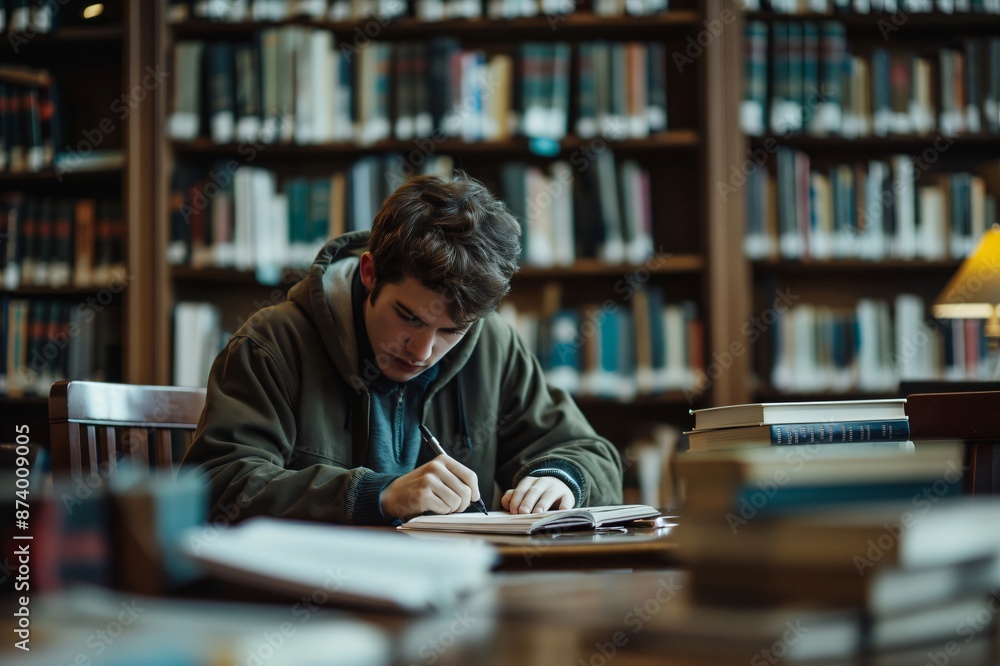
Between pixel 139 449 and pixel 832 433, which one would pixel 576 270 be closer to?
pixel 139 449

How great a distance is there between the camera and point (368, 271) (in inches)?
59.6

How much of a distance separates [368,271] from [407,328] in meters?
0.14

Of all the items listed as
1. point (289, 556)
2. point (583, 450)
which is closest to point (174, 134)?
point (583, 450)

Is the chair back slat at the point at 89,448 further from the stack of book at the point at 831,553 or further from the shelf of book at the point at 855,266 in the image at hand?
the shelf of book at the point at 855,266

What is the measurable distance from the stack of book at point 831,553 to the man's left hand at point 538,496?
77 cm

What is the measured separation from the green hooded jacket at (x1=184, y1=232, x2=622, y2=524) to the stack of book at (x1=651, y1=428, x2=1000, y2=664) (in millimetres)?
800

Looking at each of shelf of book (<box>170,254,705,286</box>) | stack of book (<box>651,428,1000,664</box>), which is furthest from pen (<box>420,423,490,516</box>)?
shelf of book (<box>170,254,705,286</box>)

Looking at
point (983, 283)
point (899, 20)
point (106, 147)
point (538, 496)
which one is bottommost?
point (538, 496)

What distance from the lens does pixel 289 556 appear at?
0.51 m

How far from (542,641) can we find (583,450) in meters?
1.10

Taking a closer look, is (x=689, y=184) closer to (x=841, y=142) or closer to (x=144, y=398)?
(x=841, y=142)

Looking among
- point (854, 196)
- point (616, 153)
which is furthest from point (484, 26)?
point (854, 196)

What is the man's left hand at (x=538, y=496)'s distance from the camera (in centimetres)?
122

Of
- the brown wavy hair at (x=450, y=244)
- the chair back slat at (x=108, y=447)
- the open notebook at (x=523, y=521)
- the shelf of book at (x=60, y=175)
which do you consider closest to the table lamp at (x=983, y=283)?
the brown wavy hair at (x=450, y=244)
